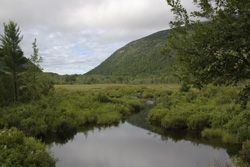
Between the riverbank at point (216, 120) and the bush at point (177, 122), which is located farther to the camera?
the bush at point (177, 122)

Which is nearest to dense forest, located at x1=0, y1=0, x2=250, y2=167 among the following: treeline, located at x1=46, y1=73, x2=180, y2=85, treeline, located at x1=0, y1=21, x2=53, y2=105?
treeline, located at x1=0, y1=21, x2=53, y2=105

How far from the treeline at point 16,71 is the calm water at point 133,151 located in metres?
13.7

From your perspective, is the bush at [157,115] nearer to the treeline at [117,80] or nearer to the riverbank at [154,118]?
the riverbank at [154,118]

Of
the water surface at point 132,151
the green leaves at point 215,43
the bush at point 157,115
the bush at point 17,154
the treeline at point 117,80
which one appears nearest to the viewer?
the green leaves at point 215,43

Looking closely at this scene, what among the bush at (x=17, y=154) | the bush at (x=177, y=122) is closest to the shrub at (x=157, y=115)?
the bush at (x=177, y=122)

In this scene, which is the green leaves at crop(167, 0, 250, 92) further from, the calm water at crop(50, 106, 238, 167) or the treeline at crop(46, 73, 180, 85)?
the treeline at crop(46, 73, 180, 85)

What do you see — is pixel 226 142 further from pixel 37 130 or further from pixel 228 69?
pixel 37 130

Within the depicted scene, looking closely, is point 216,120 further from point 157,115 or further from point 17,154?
point 17,154

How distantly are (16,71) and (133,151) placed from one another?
22.9 meters

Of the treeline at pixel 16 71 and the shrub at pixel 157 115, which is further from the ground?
the treeline at pixel 16 71

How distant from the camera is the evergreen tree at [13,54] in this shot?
29.2 m

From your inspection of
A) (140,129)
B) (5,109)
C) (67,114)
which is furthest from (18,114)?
(140,129)

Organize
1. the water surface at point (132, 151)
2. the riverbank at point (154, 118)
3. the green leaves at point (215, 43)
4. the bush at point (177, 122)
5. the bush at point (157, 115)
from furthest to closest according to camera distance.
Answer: the bush at point (157, 115)
the bush at point (177, 122)
the riverbank at point (154, 118)
the water surface at point (132, 151)
the green leaves at point (215, 43)

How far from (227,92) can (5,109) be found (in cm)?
2843
